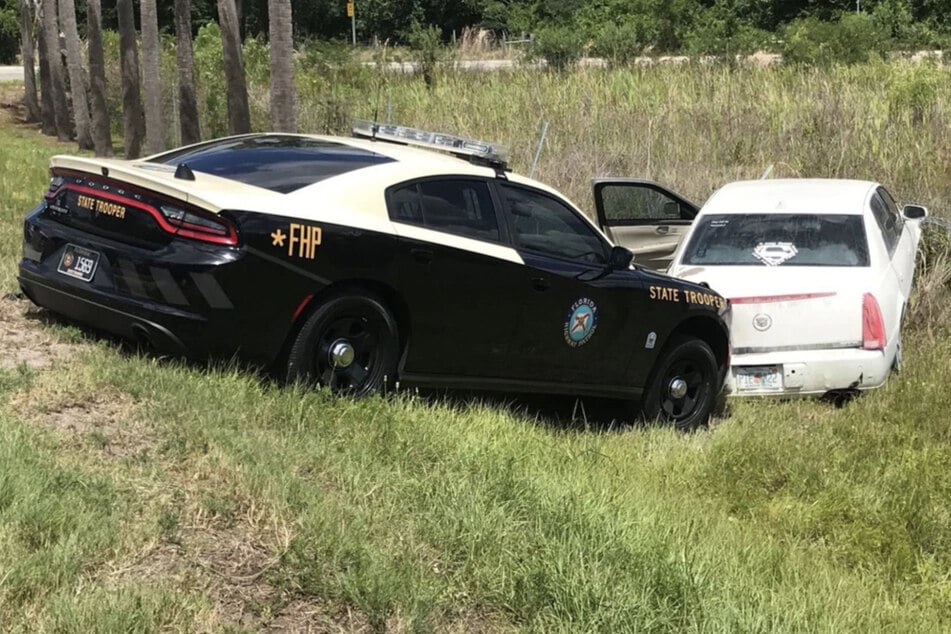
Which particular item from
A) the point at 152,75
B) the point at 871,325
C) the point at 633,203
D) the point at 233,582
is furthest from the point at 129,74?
the point at 233,582

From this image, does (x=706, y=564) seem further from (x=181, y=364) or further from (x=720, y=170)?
(x=720, y=170)

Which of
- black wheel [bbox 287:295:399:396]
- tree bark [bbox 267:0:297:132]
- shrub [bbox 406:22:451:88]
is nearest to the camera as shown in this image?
black wheel [bbox 287:295:399:396]

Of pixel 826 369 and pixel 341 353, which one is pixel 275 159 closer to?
pixel 341 353

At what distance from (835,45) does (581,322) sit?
20.7 metres

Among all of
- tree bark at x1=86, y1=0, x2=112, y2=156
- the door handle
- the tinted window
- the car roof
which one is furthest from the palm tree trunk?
the door handle

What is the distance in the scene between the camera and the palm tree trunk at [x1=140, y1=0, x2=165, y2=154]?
1827 cm

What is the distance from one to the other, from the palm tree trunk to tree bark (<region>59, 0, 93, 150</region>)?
585 cm

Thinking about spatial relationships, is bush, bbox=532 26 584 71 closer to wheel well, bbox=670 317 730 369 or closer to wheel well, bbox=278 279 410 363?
wheel well, bbox=670 317 730 369

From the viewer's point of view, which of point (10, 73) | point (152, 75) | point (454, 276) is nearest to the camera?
point (454, 276)

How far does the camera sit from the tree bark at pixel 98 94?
2169 cm

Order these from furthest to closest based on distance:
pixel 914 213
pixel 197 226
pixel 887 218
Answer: pixel 914 213 → pixel 887 218 → pixel 197 226

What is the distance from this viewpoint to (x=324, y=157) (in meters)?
6.06

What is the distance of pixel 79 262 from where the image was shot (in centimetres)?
562

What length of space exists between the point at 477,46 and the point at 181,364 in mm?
16863
